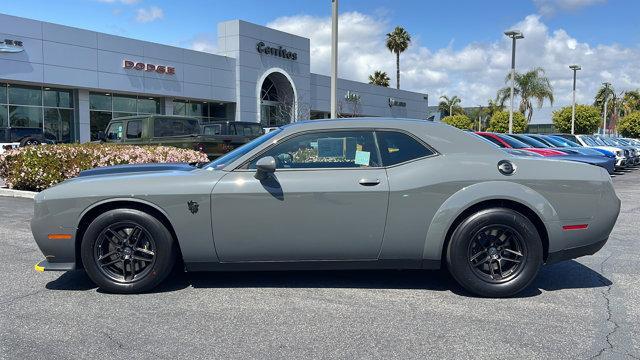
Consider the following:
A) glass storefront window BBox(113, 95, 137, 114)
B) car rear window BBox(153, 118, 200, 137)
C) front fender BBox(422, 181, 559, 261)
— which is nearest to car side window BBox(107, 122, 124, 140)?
car rear window BBox(153, 118, 200, 137)

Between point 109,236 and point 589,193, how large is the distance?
4.17m

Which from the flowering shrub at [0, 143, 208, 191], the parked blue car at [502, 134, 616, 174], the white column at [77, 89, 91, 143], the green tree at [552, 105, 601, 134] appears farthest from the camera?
the green tree at [552, 105, 601, 134]

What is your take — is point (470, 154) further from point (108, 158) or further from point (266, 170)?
point (108, 158)

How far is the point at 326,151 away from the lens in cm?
462

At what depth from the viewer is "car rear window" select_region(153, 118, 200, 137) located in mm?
13194

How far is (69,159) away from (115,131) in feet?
10.7

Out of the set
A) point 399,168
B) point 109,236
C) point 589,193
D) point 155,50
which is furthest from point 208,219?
point 155,50

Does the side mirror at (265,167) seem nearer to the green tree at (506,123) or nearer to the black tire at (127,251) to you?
the black tire at (127,251)

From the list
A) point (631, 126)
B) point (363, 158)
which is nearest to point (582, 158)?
point (363, 158)

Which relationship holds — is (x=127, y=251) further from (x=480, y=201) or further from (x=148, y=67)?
(x=148, y=67)

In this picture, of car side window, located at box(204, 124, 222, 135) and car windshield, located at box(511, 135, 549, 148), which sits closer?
car windshield, located at box(511, 135, 549, 148)

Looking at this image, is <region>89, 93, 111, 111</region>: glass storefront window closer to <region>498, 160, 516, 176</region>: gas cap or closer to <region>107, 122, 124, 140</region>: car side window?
<region>107, 122, 124, 140</region>: car side window

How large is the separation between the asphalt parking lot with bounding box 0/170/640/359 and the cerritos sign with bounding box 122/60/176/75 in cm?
2537

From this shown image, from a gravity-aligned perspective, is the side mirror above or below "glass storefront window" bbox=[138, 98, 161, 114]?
below
